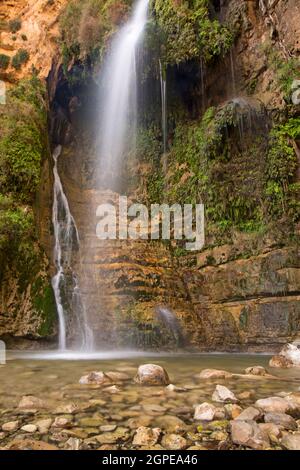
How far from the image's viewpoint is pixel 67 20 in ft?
45.6

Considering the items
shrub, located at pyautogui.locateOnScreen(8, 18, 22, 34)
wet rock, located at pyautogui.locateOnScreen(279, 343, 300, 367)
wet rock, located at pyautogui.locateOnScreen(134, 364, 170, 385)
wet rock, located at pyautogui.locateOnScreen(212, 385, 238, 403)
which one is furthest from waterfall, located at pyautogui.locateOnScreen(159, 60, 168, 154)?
wet rock, located at pyautogui.locateOnScreen(212, 385, 238, 403)

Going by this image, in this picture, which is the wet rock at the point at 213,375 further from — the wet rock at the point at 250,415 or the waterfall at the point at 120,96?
the waterfall at the point at 120,96

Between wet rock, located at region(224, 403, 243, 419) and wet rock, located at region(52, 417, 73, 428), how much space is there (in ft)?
3.96

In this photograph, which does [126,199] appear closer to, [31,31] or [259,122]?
[259,122]

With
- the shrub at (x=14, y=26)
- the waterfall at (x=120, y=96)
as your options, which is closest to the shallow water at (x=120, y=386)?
the waterfall at (x=120, y=96)

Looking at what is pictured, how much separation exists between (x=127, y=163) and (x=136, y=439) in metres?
11.5

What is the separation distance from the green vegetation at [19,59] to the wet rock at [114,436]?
13.9 m

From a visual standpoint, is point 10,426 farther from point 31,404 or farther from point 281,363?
point 281,363

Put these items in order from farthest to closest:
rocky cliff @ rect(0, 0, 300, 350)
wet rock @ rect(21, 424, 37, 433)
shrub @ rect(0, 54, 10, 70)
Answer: shrub @ rect(0, 54, 10, 70), rocky cliff @ rect(0, 0, 300, 350), wet rock @ rect(21, 424, 37, 433)

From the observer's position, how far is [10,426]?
104 inches

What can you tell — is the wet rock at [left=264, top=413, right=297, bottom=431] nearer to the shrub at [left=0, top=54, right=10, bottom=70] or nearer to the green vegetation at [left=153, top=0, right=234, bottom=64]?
the green vegetation at [left=153, top=0, right=234, bottom=64]

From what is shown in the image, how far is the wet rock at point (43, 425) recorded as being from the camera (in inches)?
101

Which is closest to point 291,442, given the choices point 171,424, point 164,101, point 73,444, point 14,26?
A: point 171,424

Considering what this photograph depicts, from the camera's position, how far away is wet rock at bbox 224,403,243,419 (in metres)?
2.84
